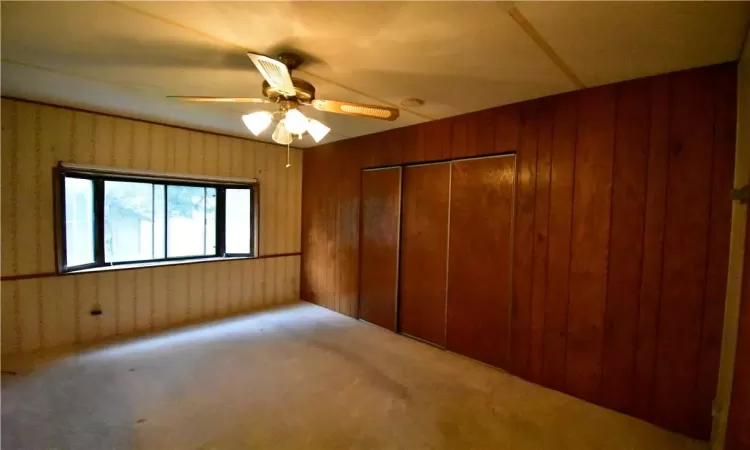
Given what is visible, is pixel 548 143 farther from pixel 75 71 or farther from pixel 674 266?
pixel 75 71

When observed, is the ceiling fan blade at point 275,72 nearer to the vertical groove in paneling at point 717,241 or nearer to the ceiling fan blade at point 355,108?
the ceiling fan blade at point 355,108

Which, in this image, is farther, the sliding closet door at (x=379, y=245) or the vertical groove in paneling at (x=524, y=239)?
the sliding closet door at (x=379, y=245)

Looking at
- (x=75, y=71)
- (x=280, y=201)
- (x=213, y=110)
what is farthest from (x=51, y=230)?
(x=280, y=201)

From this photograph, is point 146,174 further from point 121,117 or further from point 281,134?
point 281,134

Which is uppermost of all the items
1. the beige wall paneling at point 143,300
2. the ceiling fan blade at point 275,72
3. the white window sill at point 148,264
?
the ceiling fan blade at point 275,72

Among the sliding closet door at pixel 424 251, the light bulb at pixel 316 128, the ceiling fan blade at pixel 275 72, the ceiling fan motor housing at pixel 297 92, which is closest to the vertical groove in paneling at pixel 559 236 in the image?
the sliding closet door at pixel 424 251

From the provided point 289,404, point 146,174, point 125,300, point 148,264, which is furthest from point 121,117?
point 289,404

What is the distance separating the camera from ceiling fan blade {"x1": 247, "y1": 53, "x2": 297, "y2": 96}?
5.06 ft

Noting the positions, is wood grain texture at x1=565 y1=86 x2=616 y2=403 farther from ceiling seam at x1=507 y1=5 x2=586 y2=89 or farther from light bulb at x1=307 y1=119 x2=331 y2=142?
light bulb at x1=307 y1=119 x2=331 y2=142

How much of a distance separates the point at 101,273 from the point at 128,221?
23.3 inches

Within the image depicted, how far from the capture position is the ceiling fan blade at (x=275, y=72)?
1.54 meters

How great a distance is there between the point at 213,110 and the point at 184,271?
198cm

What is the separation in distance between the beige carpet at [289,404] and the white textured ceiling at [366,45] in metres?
2.23

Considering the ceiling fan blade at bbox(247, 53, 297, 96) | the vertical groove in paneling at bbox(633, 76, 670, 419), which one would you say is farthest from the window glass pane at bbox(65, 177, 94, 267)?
the vertical groove in paneling at bbox(633, 76, 670, 419)
